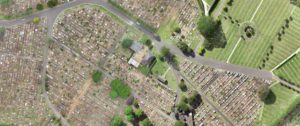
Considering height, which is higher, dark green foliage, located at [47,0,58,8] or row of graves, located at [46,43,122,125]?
dark green foliage, located at [47,0,58,8]

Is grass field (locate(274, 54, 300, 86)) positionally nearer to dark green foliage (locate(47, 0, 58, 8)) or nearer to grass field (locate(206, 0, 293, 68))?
grass field (locate(206, 0, 293, 68))

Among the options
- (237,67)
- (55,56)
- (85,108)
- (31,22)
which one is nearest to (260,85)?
(237,67)

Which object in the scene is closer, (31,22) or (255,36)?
(255,36)

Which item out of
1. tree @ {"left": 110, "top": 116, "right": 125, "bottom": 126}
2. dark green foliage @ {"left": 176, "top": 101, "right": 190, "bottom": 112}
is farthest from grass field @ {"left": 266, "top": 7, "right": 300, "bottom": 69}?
tree @ {"left": 110, "top": 116, "right": 125, "bottom": 126}

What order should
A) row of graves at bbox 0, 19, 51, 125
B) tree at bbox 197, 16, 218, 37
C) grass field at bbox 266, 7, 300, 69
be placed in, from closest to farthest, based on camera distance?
grass field at bbox 266, 7, 300, 69, tree at bbox 197, 16, 218, 37, row of graves at bbox 0, 19, 51, 125

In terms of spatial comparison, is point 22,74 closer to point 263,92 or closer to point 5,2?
point 5,2

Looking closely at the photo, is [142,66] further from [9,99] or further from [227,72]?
[9,99]

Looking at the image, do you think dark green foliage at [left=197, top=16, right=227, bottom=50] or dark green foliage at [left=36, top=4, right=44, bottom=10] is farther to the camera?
dark green foliage at [left=36, top=4, right=44, bottom=10]
